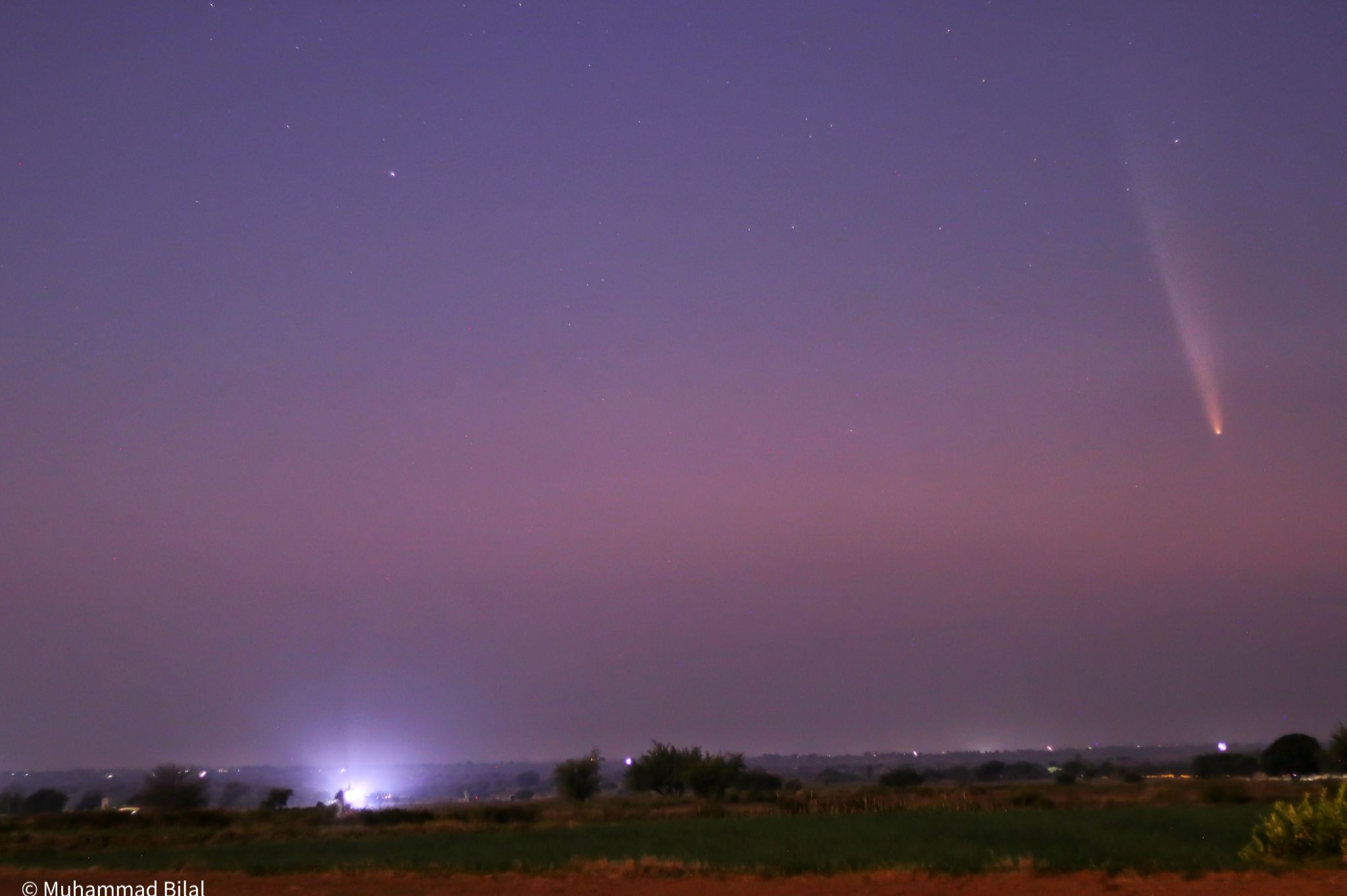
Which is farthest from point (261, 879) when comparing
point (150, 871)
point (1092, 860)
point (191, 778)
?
point (191, 778)

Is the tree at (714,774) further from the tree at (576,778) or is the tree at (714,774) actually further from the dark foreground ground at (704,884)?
the dark foreground ground at (704,884)

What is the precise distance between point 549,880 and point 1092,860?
12.8m

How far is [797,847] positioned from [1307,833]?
12.7 metres

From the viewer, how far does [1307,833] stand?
23.9m

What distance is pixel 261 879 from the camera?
27.9 meters

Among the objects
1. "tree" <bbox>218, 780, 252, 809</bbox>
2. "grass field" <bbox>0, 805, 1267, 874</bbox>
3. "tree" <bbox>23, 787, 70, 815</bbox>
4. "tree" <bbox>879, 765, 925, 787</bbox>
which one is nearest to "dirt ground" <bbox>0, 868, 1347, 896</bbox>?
"grass field" <bbox>0, 805, 1267, 874</bbox>

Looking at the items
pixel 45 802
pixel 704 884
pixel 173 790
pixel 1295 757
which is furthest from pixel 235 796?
pixel 704 884

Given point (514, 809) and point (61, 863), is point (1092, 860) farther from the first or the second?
point (514, 809)

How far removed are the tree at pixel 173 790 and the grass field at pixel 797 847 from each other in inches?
1569

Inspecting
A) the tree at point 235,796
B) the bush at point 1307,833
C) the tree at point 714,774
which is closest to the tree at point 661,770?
the tree at point 714,774

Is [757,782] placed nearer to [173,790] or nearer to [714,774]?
[714,774]

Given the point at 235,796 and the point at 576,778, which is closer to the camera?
the point at 576,778

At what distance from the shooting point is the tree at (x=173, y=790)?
7944 cm

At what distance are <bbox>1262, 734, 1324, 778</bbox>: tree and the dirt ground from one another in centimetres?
6910
